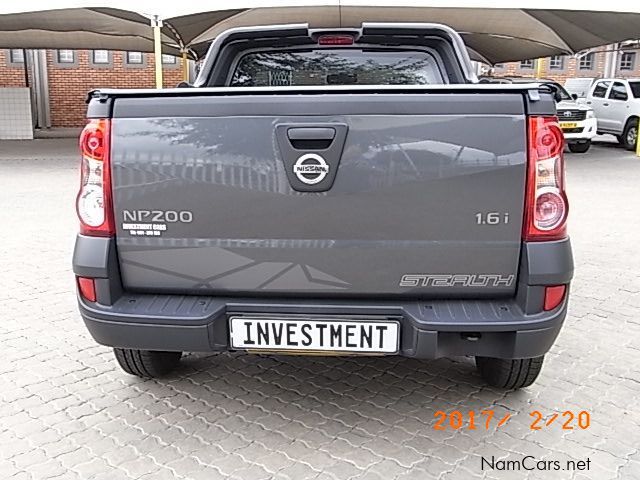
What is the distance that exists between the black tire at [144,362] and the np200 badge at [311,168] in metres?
1.41

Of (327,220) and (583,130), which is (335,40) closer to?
(327,220)

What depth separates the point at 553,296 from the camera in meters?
2.55

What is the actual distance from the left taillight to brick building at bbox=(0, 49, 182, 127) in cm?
2038

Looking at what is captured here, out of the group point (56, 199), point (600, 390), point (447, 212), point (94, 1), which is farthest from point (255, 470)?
point (94, 1)

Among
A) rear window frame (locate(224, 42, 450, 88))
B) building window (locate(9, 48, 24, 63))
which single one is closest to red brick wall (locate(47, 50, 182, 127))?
building window (locate(9, 48, 24, 63))

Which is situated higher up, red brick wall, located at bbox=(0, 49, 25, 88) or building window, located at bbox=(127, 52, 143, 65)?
building window, located at bbox=(127, 52, 143, 65)

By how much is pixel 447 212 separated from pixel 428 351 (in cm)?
55

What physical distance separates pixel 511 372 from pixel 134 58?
21261 mm

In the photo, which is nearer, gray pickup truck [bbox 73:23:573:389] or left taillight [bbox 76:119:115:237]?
gray pickup truck [bbox 73:23:573:389]

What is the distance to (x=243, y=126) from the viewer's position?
251 centimetres

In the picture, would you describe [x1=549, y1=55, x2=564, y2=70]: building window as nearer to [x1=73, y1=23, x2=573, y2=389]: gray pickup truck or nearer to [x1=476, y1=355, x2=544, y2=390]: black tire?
[x1=476, y1=355, x2=544, y2=390]: black tire

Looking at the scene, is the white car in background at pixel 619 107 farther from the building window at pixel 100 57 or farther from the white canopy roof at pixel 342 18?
the building window at pixel 100 57

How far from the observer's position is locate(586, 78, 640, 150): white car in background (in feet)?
55.3

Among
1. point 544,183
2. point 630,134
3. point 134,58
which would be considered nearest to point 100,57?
point 134,58
